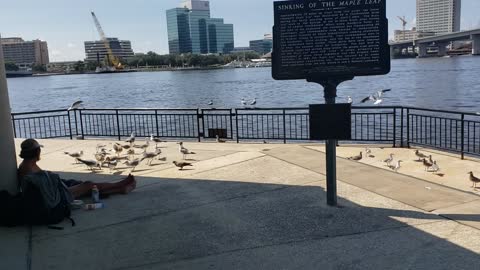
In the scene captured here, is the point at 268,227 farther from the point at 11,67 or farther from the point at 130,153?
the point at 11,67

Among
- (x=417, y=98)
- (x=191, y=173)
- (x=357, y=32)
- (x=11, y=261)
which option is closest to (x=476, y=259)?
(x=357, y=32)

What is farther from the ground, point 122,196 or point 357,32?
point 357,32

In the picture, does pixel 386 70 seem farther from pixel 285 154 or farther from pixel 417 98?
pixel 417 98

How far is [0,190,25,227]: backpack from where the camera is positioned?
21.6 ft

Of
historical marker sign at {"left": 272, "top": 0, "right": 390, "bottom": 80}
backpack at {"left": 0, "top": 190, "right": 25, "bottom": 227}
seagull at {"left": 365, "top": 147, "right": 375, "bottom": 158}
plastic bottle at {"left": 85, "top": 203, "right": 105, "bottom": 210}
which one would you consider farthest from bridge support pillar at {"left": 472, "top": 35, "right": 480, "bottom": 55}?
Result: backpack at {"left": 0, "top": 190, "right": 25, "bottom": 227}

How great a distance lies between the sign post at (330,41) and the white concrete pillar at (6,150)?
12.5 feet

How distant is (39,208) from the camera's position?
6555 mm

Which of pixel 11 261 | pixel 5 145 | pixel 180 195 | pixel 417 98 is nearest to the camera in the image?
pixel 11 261

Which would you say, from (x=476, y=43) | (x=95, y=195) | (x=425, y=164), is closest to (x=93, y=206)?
(x=95, y=195)

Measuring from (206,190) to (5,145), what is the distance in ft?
10.2

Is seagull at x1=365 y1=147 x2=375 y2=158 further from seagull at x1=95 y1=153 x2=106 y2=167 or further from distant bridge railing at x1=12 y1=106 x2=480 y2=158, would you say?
seagull at x1=95 y1=153 x2=106 y2=167

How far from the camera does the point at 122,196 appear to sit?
823cm

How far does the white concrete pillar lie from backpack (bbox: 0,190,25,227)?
523 mm

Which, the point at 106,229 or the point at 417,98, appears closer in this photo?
the point at 106,229
